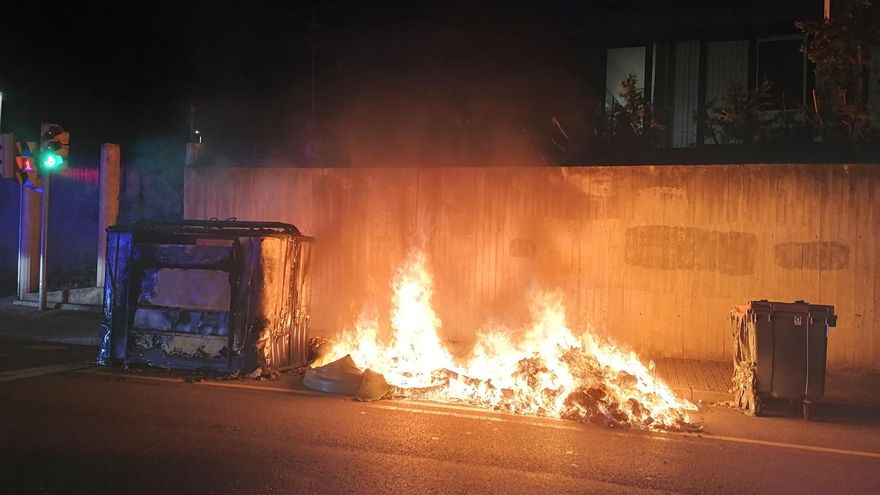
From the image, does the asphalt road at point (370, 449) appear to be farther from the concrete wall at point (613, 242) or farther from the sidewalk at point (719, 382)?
the concrete wall at point (613, 242)

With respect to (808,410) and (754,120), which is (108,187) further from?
(808,410)

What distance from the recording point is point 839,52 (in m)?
11.3

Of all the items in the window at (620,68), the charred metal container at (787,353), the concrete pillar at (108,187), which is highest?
the window at (620,68)

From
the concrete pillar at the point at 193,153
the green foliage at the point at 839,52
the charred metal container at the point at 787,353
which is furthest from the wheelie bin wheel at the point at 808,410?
the concrete pillar at the point at 193,153

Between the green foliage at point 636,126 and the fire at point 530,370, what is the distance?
3.92 metres

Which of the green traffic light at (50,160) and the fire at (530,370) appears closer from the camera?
the fire at (530,370)

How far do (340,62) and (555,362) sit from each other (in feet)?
39.1

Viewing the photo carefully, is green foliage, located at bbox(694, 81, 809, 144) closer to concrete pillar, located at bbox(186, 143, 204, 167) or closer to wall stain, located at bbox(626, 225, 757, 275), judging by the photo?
wall stain, located at bbox(626, 225, 757, 275)

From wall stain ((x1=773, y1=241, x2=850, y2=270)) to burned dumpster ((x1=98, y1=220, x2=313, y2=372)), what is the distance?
708 cm

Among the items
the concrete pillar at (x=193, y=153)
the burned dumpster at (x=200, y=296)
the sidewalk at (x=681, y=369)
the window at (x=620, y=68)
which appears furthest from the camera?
the window at (x=620, y=68)

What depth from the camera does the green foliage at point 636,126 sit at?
12758 millimetres

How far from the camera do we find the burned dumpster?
8.54 metres

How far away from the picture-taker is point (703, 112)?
13133 mm

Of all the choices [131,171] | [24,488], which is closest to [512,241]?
[24,488]
